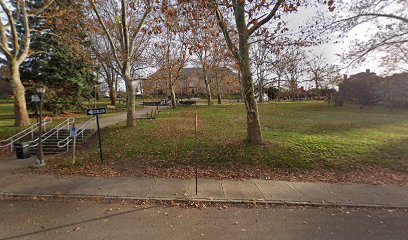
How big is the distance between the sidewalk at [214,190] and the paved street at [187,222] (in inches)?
16.2

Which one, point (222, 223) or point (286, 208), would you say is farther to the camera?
point (286, 208)

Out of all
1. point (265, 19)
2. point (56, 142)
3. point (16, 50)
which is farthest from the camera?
point (16, 50)

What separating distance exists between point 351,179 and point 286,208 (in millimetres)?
3504

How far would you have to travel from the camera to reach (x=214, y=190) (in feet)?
20.6

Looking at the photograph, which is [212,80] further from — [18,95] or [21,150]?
[21,150]

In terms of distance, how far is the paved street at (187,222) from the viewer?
4203 millimetres

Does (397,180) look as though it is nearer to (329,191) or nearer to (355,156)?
(355,156)

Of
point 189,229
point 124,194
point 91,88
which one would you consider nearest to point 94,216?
point 124,194

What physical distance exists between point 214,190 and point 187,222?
1.75 metres

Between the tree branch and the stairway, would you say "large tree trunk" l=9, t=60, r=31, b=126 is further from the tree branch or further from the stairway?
the tree branch

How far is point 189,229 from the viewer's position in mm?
4371

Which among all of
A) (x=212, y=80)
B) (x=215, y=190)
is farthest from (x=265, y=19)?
(x=212, y=80)

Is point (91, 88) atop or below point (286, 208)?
atop

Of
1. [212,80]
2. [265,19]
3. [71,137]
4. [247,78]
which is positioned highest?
[212,80]
